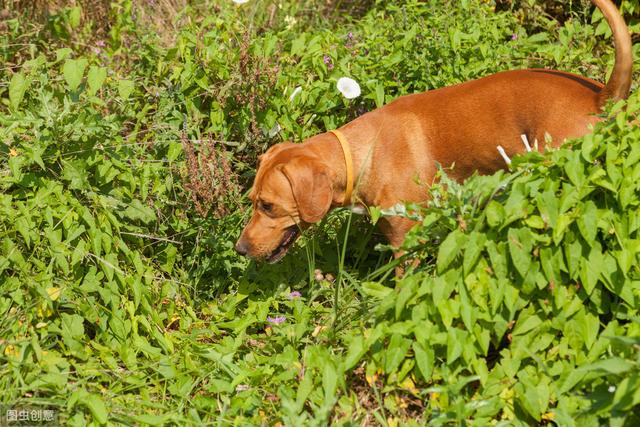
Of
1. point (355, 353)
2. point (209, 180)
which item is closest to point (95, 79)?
point (209, 180)

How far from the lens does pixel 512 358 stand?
348cm

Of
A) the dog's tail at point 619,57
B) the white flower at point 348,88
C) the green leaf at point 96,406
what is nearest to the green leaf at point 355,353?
the green leaf at point 96,406

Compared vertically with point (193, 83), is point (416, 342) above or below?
below

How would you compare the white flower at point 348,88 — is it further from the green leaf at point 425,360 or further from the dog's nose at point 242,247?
the green leaf at point 425,360

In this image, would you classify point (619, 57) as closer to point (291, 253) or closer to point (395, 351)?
point (395, 351)

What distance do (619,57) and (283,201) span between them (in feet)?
6.80

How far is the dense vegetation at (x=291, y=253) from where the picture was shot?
3381mm

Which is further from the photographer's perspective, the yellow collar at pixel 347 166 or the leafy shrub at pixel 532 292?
the yellow collar at pixel 347 166

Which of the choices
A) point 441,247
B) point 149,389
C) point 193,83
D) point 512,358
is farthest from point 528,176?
point 193,83

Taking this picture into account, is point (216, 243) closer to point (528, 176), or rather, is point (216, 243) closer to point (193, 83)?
point (193, 83)

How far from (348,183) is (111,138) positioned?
5.07ft

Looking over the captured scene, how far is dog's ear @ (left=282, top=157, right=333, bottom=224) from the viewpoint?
4582 millimetres

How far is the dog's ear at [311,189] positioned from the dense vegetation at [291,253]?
343 mm

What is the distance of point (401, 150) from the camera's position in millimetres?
4859
